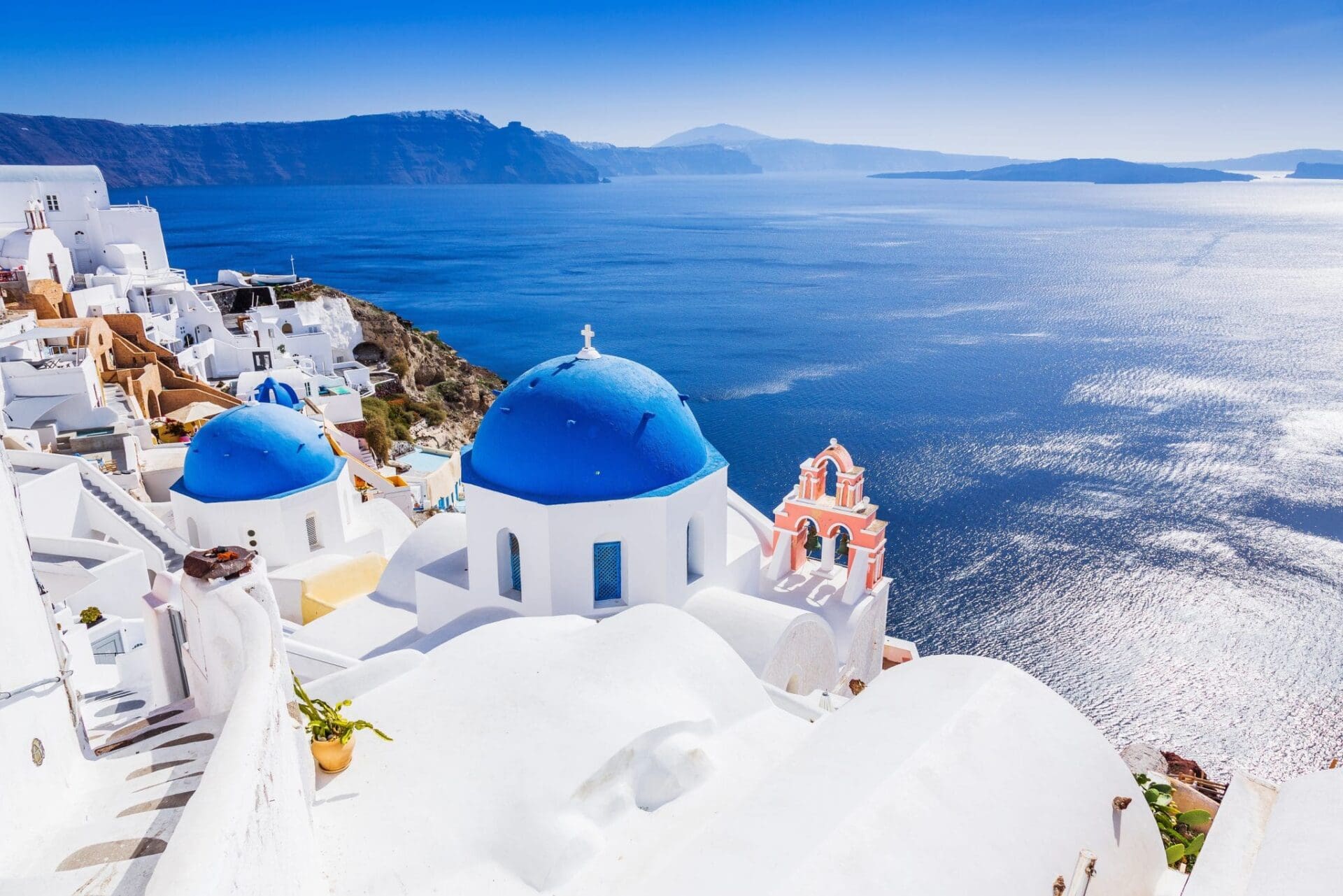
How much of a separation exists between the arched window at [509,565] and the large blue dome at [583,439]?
2.72ft

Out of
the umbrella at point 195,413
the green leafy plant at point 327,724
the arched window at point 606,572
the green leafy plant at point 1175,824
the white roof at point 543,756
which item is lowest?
the umbrella at point 195,413

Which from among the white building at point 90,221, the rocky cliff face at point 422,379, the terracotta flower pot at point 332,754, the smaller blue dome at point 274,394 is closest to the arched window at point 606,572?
the terracotta flower pot at point 332,754

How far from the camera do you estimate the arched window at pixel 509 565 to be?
11849 millimetres

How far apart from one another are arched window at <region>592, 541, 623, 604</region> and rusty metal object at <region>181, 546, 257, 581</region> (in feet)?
21.3

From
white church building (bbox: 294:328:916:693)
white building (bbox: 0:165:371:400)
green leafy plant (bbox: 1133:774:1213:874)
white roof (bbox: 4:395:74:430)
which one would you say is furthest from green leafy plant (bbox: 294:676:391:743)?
white building (bbox: 0:165:371:400)

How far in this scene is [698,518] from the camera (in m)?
12.2

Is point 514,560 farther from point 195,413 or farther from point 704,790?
point 195,413

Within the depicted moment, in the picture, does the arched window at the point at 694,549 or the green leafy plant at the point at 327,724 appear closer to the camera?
the green leafy plant at the point at 327,724

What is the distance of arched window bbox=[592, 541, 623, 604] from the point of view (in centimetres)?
1154

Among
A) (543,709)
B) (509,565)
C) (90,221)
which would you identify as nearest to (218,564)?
(543,709)

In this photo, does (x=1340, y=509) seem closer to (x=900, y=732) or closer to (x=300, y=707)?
(x=900, y=732)

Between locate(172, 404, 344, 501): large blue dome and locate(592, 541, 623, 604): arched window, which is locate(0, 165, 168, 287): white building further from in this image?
locate(592, 541, 623, 604): arched window

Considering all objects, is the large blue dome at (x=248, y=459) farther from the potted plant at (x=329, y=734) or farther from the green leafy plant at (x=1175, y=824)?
the green leafy plant at (x=1175, y=824)

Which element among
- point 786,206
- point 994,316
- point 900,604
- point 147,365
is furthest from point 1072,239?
point 147,365
